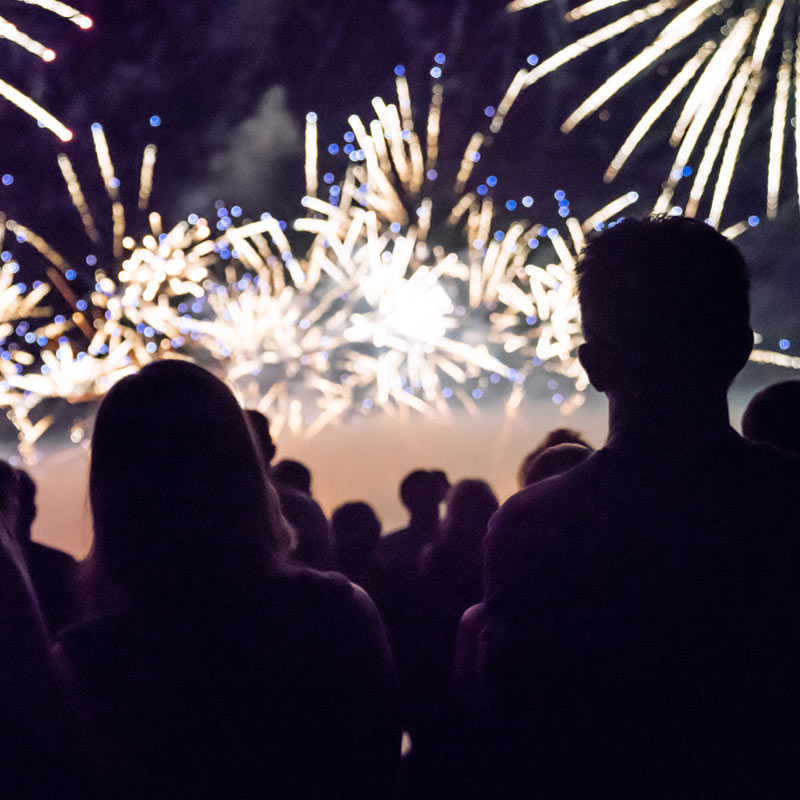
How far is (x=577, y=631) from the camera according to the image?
149 cm

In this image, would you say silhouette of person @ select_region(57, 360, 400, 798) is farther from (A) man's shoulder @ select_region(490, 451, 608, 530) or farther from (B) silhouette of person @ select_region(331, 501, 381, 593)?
(B) silhouette of person @ select_region(331, 501, 381, 593)

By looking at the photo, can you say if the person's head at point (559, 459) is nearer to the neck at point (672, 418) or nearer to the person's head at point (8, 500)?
the neck at point (672, 418)

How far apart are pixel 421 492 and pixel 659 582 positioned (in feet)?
9.28

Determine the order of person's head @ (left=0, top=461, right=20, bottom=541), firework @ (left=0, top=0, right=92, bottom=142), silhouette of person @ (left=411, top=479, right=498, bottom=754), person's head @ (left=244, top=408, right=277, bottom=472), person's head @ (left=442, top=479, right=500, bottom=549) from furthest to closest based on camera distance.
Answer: firework @ (left=0, top=0, right=92, bottom=142) < person's head @ (left=244, top=408, right=277, bottom=472) < person's head @ (left=442, top=479, right=500, bottom=549) < silhouette of person @ (left=411, top=479, right=498, bottom=754) < person's head @ (left=0, top=461, right=20, bottom=541)

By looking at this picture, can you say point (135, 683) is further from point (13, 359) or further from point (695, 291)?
point (13, 359)

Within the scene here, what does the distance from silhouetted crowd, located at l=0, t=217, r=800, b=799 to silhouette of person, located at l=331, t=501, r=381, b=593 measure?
6.04 ft

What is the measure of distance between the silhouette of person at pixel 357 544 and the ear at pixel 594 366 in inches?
88.5

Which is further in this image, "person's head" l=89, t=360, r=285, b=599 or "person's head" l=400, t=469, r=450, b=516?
"person's head" l=400, t=469, r=450, b=516

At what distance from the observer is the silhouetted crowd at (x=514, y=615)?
1.44 metres

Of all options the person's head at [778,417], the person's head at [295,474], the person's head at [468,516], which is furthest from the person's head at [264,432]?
the person's head at [778,417]

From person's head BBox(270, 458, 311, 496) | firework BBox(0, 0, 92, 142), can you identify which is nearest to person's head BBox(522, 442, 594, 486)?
person's head BBox(270, 458, 311, 496)

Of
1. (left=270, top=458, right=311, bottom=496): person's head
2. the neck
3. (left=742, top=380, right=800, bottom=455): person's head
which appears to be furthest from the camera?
(left=270, top=458, right=311, bottom=496): person's head

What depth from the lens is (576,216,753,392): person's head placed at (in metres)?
1.56

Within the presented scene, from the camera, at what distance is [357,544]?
12.2ft
